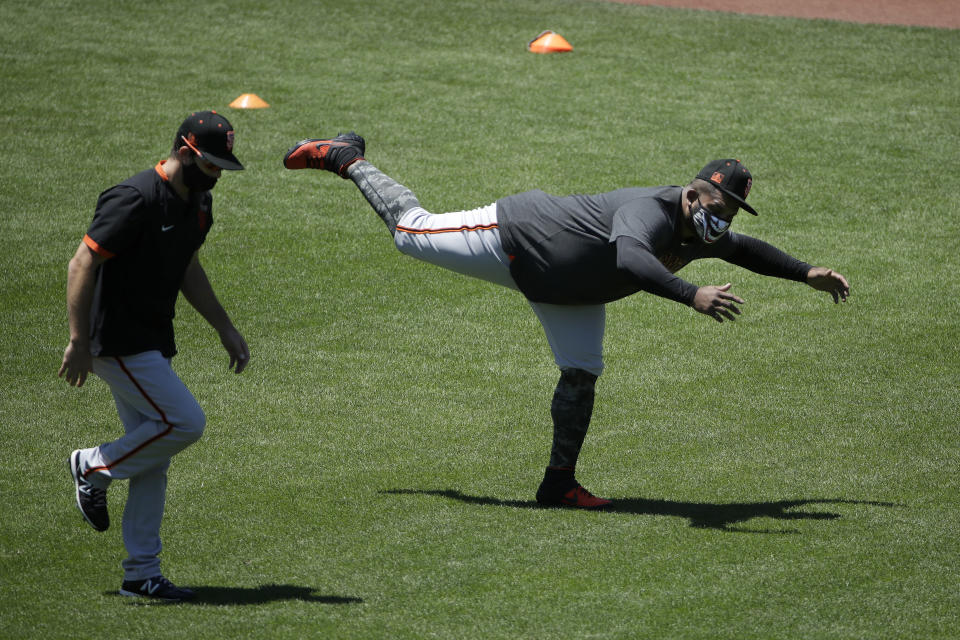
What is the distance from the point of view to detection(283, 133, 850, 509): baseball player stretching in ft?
20.3

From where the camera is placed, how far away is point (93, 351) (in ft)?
17.3

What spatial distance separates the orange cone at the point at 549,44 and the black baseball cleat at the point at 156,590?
42.6ft

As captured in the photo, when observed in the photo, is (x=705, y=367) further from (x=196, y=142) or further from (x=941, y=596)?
(x=196, y=142)

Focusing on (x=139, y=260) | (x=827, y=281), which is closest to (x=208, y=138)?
(x=139, y=260)

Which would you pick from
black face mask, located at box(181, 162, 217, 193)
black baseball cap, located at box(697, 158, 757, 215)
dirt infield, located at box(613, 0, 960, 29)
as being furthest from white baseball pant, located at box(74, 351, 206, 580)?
dirt infield, located at box(613, 0, 960, 29)

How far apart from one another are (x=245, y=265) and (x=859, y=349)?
5.65 metres

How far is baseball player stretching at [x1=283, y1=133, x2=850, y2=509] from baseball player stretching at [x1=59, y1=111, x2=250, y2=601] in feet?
5.73

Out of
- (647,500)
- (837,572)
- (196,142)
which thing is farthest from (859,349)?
(196,142)

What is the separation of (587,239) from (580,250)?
7 cm

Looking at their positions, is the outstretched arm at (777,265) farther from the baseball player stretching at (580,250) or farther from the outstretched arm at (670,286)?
the outstretched arm at (670,286)

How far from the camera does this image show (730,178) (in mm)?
6168

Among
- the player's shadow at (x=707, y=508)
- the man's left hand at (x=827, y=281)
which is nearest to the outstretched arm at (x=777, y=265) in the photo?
the man's left hand at (x=827, y=281)

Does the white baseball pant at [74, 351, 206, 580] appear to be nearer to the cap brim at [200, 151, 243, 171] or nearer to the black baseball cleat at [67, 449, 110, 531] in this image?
the black baseball cleat at [67, 449, 110, 531]

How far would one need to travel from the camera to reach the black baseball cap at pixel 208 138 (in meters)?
5.19
